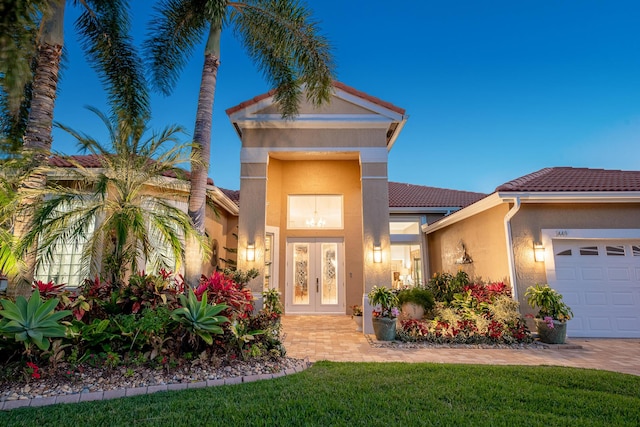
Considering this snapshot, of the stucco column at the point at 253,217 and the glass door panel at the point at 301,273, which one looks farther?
the glass door panel at the point at 301,273

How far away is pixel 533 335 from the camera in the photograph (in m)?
8.03

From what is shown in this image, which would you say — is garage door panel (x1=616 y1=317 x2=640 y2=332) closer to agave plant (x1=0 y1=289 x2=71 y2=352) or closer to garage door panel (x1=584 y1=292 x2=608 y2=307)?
garage door panel (x1=584 y1=292 x2=608 y2=307)

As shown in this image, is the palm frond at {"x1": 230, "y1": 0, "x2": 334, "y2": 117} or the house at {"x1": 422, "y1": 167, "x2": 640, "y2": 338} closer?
the palm frond at {"x1": 230, "y1": 0, "x2": 334, "y2": 117}

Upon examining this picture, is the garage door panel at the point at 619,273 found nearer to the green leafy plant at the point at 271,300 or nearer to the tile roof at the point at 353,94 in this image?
the tile roof at the point at 353,94

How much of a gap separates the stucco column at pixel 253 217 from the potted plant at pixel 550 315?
745cm

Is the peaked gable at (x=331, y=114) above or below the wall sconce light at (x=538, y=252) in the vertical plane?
above

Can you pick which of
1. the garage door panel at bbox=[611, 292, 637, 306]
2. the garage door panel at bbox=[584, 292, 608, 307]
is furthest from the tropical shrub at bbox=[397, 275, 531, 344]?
the garage door panel at bbox=[611, 292, 637, 306]

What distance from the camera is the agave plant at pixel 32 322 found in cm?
421

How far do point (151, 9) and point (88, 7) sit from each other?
1.44m

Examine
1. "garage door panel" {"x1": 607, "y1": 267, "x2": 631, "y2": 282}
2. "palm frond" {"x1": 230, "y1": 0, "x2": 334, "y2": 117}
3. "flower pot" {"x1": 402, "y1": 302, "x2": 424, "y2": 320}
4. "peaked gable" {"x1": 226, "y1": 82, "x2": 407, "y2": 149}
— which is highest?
"palm frond" {"x1": 230, "y1": 0, "x2": 334, "y2": 117}

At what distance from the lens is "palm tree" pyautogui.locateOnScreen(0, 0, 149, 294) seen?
9.55ft

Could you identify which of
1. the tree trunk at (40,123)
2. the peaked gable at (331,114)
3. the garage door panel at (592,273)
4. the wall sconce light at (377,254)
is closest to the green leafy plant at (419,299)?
the wall sconce light at (377,254)

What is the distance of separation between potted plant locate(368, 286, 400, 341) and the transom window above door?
15.1ft

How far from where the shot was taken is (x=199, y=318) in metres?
5.02
